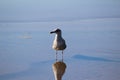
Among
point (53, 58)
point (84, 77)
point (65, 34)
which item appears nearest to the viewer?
point (84, 77)

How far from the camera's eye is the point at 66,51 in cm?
475

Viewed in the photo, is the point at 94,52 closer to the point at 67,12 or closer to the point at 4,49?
the point at 4,49

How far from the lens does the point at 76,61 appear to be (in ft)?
14.3

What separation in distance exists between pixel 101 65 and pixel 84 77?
46 centimetres

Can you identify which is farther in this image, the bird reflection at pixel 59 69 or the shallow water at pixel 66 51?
the shallow water at pixel 66 51

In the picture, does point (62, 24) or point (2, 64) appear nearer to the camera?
point (2, 64)

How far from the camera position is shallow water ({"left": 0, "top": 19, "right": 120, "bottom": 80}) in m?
3.97

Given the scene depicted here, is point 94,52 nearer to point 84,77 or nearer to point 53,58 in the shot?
point 53,58

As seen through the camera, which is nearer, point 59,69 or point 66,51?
point 59,69

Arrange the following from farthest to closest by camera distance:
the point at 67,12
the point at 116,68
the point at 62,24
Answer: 1. the point at 67,12
2. the point at 62,24
3. the point at 116,68

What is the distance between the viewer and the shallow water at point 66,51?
3971 mm

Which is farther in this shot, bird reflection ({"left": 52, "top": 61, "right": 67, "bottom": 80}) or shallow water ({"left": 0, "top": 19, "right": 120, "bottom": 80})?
shallow water ({"left": 0, "top": 19, "right": 120, "bottom": 80})

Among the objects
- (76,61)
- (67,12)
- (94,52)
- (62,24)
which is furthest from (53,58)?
(67,12)

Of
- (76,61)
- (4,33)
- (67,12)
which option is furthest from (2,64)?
(67,12)
